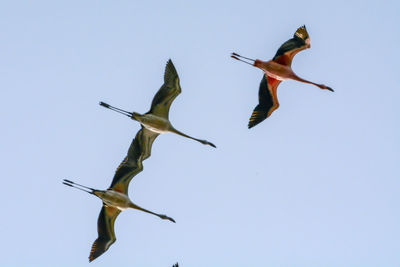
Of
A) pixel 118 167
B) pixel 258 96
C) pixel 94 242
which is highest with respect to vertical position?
pixel 258 96

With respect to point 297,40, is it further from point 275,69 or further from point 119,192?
point 119,192

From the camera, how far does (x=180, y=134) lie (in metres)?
49.9

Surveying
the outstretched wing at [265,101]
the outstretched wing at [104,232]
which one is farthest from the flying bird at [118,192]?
the outstretched wing at [265,101]

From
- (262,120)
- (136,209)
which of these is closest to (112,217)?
(136,209)

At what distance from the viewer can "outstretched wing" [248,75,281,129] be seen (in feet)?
163

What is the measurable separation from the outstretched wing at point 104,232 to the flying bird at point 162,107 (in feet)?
15.0

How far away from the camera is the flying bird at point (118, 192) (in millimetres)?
49125

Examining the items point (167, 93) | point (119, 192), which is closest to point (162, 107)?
point (167, 93)

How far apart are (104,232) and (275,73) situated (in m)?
11.3

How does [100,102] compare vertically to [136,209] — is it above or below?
above

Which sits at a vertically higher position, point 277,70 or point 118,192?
point 277,70

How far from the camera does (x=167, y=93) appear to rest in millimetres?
Result: 48625

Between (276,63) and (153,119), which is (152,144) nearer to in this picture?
(153,119)

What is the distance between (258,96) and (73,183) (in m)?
9.91
